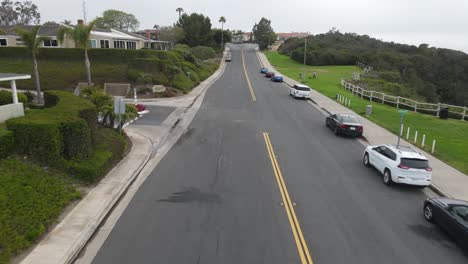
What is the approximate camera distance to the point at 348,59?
9275 cm

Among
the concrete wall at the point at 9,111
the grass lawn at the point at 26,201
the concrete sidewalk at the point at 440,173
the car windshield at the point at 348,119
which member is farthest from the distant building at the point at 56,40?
the concrete sidewalk at the point at 440,173

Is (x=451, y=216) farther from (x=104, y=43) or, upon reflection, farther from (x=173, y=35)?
(x=173, y=35)

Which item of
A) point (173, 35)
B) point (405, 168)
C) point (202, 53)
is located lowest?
point (405, 168)

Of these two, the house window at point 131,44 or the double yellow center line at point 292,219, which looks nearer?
the double yellow center line at point 292,219

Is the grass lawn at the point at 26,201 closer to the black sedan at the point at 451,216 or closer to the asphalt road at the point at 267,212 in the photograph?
the asphalt road at the point at 267,212

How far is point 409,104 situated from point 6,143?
123 ft

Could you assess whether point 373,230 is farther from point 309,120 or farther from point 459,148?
point 309,120

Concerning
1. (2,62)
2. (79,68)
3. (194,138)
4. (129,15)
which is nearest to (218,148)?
(194,138)

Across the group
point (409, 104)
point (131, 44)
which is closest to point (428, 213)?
point (409, 104)

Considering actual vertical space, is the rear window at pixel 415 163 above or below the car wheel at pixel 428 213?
above

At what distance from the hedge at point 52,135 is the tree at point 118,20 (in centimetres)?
14414

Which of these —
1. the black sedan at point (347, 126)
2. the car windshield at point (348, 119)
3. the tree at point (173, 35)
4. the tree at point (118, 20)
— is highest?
the tree at point (118, 20)

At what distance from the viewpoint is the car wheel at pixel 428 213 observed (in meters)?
11.7

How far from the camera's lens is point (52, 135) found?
1318cm
